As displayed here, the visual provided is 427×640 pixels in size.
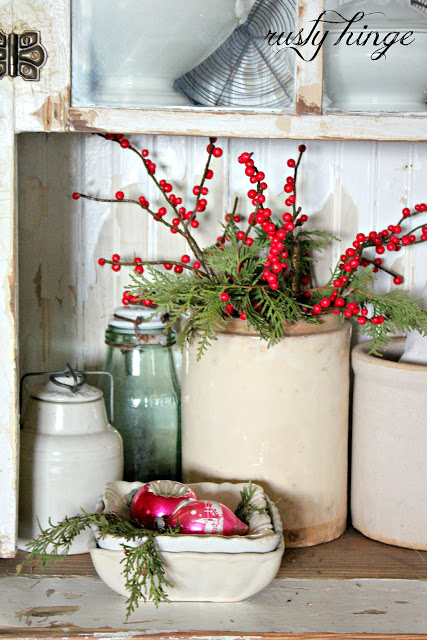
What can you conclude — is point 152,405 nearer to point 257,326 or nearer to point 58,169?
point 257,326

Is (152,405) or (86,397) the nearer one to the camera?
(86,397)

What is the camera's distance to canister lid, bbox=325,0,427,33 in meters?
0.77

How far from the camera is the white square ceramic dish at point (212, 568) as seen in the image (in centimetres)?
69

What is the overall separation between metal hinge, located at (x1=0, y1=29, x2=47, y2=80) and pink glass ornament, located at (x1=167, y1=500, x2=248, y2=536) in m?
0.41

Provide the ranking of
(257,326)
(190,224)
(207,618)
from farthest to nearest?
(190,224), (257,326), (207,618)

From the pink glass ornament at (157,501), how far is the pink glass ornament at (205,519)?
11 millimetres

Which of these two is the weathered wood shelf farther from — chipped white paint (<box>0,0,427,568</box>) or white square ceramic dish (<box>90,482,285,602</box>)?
chipped white paint (<box>0,0,427,568</box>)

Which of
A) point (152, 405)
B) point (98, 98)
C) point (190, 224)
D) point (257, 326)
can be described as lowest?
point (152, 405)

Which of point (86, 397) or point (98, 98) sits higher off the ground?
point (98, 98)

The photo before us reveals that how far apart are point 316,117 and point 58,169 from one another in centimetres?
35

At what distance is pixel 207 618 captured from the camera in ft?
2.27

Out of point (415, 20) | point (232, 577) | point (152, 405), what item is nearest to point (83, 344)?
point (152, 405)

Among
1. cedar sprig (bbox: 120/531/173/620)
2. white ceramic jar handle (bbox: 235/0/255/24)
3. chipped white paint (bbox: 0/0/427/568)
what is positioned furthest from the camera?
chipped white paint (bbox: 0/0/427/568)

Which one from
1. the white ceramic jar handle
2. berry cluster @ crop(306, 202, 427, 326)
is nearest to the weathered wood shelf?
berry cluster @ crop(306, 202, 427, 326)
